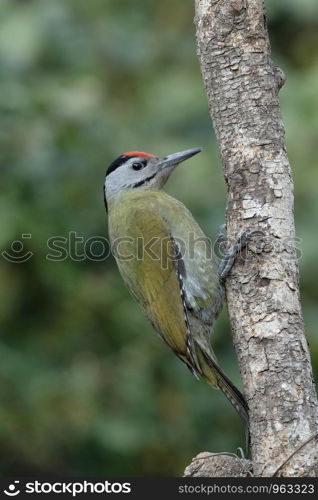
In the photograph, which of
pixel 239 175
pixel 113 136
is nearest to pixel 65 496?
pixel 239 175

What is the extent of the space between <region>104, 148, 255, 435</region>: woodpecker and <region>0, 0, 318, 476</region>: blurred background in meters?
0.40

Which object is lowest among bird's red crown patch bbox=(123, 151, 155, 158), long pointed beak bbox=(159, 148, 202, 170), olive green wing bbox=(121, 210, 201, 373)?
olive green wing bbox=(121, 210, 201, 373)

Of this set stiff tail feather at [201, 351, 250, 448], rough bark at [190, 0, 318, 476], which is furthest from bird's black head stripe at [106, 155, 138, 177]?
rough bark at [190, 0, 318, 476]

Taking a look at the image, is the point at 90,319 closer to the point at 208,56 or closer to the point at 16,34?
the point at 16,34

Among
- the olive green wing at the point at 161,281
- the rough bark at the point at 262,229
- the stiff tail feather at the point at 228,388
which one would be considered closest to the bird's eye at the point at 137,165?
the olive green wing at the point at 161,281

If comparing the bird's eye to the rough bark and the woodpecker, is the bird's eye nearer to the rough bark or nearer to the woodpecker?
the woodpecker

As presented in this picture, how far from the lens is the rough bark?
3375 mm

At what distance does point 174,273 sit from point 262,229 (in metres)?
1.23

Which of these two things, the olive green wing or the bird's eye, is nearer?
the olive green wing

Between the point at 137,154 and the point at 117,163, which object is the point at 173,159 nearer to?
the point at 137,154

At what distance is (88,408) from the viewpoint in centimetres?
557

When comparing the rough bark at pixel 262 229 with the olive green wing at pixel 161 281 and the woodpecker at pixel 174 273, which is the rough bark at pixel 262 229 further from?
the olive green wing at pixel 161 281

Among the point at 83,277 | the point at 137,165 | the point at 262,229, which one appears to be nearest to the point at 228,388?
the point at 262,229

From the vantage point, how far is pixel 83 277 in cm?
562
